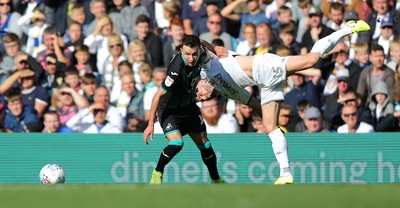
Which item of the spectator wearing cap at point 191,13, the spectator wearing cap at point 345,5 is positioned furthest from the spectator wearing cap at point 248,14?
the spectator wearing cap at point 345,5

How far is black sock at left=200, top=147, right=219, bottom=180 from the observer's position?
1412 cm

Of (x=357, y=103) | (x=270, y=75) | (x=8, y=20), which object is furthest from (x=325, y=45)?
(x=8, y=20)

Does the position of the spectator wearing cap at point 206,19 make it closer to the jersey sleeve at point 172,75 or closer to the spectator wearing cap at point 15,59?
the spectator wearing cap at point 15,59

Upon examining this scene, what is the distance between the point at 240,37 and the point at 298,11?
3.48 ft

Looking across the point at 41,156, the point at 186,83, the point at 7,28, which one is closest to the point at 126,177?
the point at 41,156

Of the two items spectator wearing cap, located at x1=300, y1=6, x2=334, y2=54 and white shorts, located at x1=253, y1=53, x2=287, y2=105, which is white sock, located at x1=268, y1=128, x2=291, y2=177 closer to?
white shorts, located at x1=253, y1=53, x2=287, y2=105

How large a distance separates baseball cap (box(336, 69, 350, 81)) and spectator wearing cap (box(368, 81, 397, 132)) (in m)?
0.50

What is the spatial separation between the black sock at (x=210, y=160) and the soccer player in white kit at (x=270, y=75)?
878mm

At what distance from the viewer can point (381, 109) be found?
16391 millimetres

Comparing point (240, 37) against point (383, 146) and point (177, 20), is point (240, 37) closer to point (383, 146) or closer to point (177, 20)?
point (177, 20)

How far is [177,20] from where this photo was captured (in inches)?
713

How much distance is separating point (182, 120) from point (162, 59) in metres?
4.32

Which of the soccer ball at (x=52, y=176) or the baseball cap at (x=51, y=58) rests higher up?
the baseball cap at (x=51, y=58)

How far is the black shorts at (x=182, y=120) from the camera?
13914 mm
